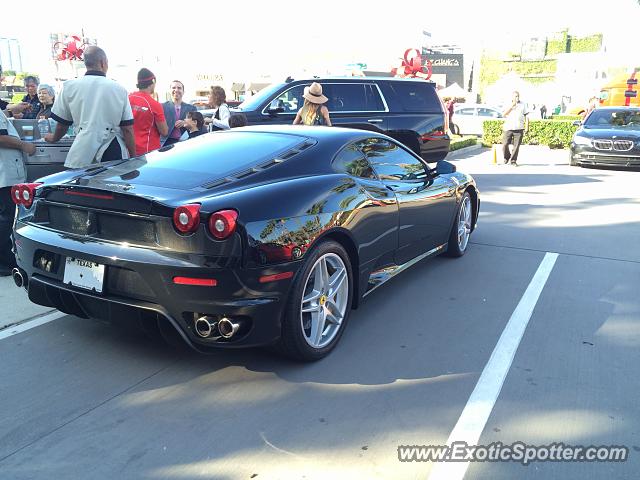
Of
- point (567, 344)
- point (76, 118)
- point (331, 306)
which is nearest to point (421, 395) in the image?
point (331, 306)

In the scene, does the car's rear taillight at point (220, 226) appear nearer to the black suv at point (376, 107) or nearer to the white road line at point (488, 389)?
the white road line at point (488, 389)

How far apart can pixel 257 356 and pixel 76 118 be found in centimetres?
307

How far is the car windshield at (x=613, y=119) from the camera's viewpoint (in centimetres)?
1461

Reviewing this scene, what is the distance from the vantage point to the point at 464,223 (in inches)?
241

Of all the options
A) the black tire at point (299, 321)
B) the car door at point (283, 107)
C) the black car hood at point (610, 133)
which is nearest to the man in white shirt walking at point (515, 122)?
the black car hood at point (610, 133)

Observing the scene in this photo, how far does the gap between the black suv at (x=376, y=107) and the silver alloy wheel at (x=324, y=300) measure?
5.74 meters

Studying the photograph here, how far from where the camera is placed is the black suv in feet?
30.8

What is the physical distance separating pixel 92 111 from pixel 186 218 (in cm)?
281

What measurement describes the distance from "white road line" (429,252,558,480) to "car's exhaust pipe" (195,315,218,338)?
1318 mm

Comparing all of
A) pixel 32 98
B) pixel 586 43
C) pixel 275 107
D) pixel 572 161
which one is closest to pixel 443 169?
pixel 275 107

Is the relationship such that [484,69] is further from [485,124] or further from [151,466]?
[151,466]

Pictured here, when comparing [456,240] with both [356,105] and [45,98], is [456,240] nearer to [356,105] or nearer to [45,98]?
[356,105]

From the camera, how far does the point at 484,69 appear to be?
61.5 metres

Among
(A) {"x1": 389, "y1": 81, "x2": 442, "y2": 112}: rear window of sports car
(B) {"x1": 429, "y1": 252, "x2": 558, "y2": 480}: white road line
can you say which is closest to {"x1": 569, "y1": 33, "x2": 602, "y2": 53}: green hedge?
(A) {"x1": 389, "y1": 81, "x2": 442, "y2": 112}: rear window of sports car
